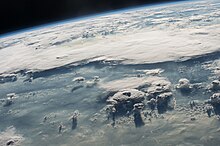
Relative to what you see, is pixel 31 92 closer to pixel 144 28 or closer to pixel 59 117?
pixel 59 117

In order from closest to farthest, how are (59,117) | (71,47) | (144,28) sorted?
(59,117) < (71,47) < (144,28)

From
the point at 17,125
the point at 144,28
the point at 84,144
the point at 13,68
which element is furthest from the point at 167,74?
the point at 144,28

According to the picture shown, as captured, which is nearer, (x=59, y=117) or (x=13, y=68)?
(x=59, y=117)

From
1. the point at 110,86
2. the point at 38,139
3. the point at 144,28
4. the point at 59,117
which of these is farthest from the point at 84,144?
the point at 144,28

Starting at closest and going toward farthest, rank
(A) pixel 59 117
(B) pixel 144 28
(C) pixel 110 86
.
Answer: (A) pixel 59 117
(C) pixel 110 86
(B) pixel 144 28

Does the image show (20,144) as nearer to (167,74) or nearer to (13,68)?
(167,74)

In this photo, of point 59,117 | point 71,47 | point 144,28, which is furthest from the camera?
point 144,28
